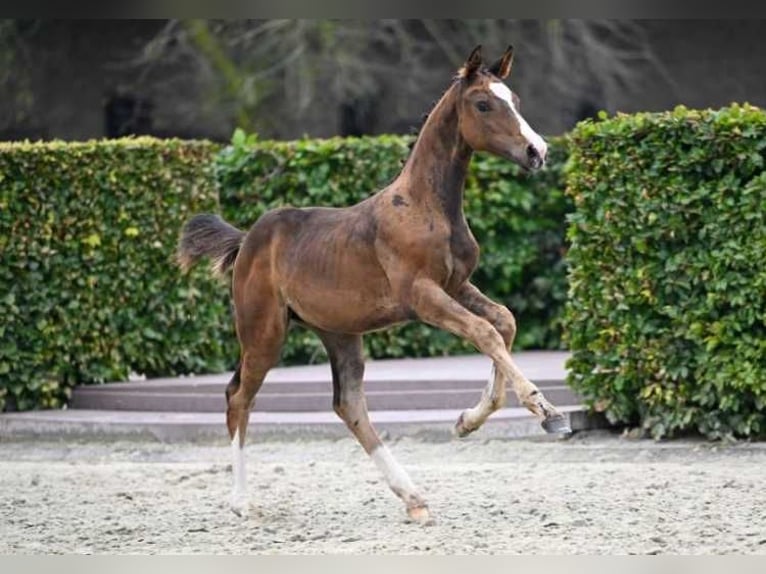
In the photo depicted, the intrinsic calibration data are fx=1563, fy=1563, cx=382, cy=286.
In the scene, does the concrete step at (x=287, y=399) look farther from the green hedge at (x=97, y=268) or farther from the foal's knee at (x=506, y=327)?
the foal's knee at (x=506, y=327)

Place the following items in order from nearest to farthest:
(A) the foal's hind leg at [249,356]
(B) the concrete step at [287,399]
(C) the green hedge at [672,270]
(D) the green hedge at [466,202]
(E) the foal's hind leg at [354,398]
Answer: (E) the foal's hind leg at [354,398], (A) the foal's hind leg at [249,356], (C) the green hedge at [672,270], (B) the concrete step at [287,399], (D) the green hedge at [466,202]

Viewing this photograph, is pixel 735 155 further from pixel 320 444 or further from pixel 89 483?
pixel 89 483

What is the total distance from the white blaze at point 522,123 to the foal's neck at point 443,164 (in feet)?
0.85

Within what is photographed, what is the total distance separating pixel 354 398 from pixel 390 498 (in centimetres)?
102

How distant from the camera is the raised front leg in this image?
7.05 meters

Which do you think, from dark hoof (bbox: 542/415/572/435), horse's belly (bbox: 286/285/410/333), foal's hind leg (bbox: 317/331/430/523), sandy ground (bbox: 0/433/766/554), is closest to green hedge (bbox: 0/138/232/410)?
sandy ground (bbox: 0/433/766/554)

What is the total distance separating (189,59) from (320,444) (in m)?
11.7

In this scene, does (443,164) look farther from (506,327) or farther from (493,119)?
(506,327)

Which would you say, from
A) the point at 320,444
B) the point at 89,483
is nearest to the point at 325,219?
the point at 89,483

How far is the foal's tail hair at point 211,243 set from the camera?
8.87 meters

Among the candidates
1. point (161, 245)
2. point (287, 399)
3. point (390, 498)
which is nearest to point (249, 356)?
point (390, 498)

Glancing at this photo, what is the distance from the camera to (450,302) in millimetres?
7496

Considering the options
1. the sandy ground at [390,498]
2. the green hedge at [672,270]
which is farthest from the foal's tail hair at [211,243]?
the green hedge at [672,270]

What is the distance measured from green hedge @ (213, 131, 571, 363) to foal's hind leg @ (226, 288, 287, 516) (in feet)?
19.1
